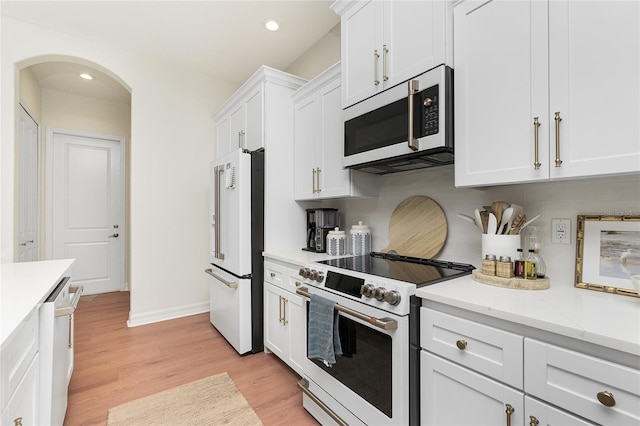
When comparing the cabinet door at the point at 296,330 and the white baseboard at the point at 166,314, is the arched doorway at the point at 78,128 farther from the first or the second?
the cabinet door at the point at 296,330

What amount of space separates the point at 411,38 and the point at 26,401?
7.60 feet

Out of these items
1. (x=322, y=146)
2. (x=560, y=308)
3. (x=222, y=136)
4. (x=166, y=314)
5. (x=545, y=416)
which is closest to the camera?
(x=545, y=416)

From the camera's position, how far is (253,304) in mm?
2568

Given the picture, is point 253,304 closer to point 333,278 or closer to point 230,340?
point 230,340

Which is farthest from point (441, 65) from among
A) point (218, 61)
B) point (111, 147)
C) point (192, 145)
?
point (111, 147)

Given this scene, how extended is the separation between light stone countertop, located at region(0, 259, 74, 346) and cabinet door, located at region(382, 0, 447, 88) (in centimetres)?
192

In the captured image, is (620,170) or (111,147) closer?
(620,170)

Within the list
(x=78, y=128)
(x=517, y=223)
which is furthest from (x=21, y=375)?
(x=78, y=128)

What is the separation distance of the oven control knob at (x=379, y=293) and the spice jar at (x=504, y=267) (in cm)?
54

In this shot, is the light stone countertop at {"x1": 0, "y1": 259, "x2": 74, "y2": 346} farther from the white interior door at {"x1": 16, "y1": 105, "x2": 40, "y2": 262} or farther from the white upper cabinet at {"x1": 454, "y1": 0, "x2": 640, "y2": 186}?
the white upper cabinet at {"x1": 454, "y1": 0, "x2": 640, "y2": 186}

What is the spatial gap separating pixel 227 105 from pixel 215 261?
172 centimetres

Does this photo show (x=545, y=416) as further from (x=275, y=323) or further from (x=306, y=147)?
(x=306, y=147)

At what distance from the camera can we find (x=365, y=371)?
4.83 ft

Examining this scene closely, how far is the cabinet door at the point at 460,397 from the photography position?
40.7 inches
